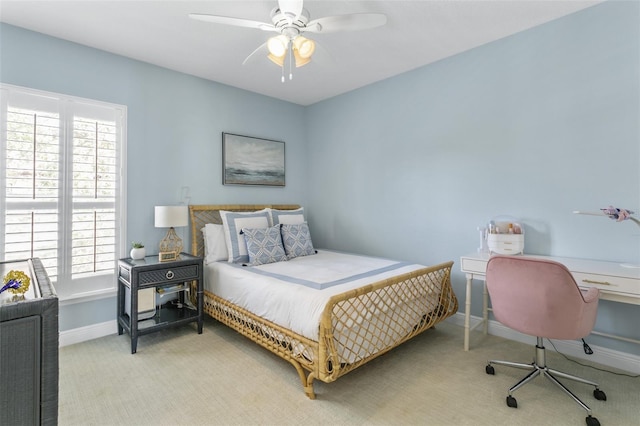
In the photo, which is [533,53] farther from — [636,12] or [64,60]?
[64,60]

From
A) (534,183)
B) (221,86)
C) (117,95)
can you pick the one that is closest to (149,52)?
Result: (117,95)

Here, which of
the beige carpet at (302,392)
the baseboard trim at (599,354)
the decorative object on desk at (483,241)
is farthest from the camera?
the decorative object on desk at (483,241)

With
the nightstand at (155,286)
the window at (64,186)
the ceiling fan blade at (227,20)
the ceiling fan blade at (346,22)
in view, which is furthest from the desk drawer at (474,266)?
the window at (64,186)

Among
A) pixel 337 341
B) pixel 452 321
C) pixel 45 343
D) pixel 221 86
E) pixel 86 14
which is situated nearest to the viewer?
pixel 45 343

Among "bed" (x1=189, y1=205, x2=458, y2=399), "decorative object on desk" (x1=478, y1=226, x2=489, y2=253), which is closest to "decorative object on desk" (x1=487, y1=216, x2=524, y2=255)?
"decorative object on desk" (x1=478, y1=226, x2=489, y2=253)

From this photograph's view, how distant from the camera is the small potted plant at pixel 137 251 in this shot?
2.99m

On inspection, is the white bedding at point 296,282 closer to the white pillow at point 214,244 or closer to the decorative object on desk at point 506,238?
the white pillow at point 214,244

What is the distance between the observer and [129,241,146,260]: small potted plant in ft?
9.82

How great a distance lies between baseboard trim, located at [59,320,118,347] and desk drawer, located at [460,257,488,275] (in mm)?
3391

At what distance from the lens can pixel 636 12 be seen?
2.30 m

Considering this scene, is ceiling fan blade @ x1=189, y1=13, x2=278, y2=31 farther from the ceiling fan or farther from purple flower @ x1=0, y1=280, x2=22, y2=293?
purple flower @ x1=0, y1=280, x2=22, y2=293

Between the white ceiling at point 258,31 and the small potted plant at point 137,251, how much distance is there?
1912 mm

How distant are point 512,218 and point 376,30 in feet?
6.92

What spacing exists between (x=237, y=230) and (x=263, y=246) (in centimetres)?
38
